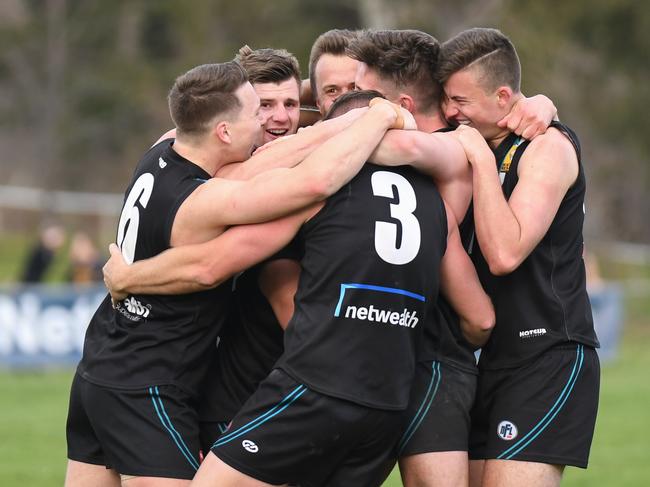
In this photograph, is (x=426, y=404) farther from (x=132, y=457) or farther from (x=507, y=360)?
(x=132, y=457)

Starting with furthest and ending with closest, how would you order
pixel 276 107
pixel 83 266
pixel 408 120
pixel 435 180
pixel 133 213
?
pixel 83 266 < pixel 276 107 < pixel 133 213 < pixel 435 180 < pixel 408 120

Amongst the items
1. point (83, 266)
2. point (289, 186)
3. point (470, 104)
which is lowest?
point (83, 266)

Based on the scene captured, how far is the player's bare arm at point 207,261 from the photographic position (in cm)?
510

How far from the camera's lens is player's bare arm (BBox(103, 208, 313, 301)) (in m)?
5.10

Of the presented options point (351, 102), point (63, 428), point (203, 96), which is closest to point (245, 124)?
point (203, 96)

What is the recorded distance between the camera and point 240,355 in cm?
569

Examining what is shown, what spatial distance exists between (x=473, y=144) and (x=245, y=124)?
1.02 m

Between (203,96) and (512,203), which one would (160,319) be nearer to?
(203,96)

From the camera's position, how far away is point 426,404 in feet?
17.9

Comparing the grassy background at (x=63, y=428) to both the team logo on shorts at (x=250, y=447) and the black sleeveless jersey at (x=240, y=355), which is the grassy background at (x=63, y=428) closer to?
the black sleeveless jersey at (x=240, y=355)

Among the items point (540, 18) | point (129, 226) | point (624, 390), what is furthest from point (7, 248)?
point (129, 226)

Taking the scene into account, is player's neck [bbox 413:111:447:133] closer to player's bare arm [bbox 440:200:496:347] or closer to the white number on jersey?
player's bare arm [bbox 440:200:496:347]

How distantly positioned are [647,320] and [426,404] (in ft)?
Answer: 72.9

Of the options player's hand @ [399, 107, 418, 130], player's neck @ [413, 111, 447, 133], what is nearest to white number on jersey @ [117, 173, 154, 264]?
player's hand @ [399, 107, 418, 130]
